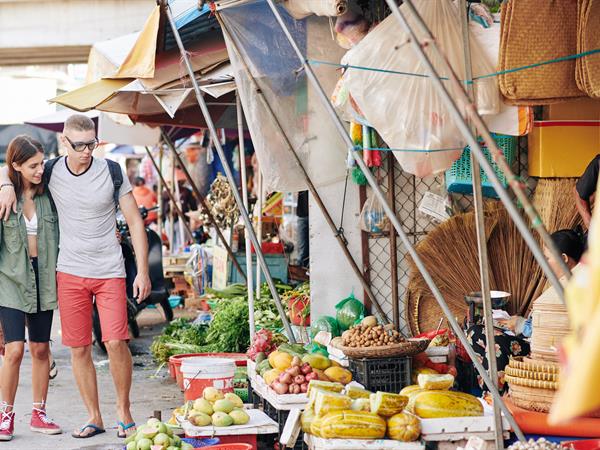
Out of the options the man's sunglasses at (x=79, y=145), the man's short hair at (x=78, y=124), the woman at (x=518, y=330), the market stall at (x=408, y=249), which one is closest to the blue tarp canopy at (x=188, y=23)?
the market stall at (x=408, y=249)

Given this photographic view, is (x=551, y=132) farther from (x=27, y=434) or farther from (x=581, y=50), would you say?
(x=27, y=434)

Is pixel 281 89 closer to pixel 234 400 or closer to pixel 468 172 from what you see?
pixel 468 172

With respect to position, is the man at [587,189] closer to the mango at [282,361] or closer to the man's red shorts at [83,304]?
the mango at [282,361]

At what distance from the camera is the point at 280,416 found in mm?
5129

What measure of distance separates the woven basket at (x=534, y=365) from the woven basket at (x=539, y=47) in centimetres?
134

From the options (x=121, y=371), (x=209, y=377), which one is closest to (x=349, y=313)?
(x=209, y=377)

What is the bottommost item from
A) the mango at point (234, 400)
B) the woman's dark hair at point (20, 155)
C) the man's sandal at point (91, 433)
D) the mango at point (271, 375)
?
the man's sandal at point (91, 433)

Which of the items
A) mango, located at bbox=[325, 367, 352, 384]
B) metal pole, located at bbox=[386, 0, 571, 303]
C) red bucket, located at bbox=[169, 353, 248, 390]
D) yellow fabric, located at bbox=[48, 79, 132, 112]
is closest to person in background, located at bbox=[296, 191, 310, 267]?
A: red bucket, located at bbox=[169, 353, 248, 390]

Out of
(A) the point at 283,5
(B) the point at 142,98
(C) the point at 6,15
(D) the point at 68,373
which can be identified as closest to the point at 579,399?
(A) the point at 283,5

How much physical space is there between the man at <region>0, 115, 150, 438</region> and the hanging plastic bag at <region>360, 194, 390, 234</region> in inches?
65.8

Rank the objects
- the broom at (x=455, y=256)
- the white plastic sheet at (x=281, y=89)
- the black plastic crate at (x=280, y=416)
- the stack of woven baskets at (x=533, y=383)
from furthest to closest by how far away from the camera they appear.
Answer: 1. the broom at (x=455, y=256)
2. the white plastic sheet at (x=281, y=89)
3. the black plastic crate at (x=280, y=416)
4. the stack of woven baskets at (x=533, y=383)

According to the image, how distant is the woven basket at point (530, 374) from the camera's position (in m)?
4.51

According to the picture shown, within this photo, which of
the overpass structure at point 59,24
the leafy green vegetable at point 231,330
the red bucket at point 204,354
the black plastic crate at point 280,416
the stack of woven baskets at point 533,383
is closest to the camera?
the stack of woven baskets at point 533,383

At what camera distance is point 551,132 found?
624 cm
